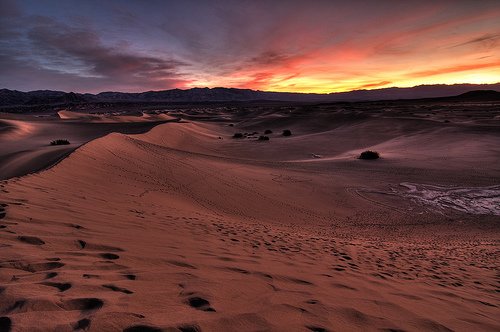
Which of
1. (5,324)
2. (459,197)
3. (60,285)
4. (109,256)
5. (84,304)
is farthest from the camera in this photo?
(459,197)

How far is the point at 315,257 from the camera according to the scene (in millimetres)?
5125

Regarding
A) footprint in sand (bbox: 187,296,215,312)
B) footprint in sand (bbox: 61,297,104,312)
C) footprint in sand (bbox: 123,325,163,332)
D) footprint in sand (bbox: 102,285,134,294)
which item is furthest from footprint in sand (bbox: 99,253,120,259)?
footprint in sand (bbox: 123,325,163,332)

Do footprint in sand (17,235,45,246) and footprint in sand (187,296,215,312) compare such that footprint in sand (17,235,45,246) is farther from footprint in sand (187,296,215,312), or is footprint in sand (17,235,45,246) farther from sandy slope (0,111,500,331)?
footprint in sand (187,296,215,312)

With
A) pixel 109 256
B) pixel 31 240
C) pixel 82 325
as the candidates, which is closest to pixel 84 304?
pixel 82 325

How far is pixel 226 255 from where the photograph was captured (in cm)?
446

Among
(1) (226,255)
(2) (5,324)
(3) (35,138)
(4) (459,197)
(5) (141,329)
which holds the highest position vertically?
(3) (35,138)

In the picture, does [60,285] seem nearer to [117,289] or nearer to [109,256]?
[117,289]

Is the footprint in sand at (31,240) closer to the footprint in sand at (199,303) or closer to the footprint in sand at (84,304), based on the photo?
the footprint in sand at (84,304)

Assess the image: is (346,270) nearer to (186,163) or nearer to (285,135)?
(186,163)

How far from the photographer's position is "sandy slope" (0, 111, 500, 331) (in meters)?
2.57

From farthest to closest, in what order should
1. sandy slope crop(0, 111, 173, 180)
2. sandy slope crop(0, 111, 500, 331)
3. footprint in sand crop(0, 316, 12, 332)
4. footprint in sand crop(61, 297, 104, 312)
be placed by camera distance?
sandy slope crop(0, 111, 173, 180) < sandy slope crop(0, 111, 500, 331) < footprint in sand crop(61, 297, 104, 312) < footprint in sand crop(0, 316, 12, 332)

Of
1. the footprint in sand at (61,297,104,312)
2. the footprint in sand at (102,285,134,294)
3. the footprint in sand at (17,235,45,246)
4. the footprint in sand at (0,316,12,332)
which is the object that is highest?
the footprint in sand at (0,316,12,332)

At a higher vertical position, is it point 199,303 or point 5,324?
point 5,324

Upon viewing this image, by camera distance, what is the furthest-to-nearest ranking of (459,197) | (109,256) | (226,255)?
(459,197), (226,255), (109,256)
